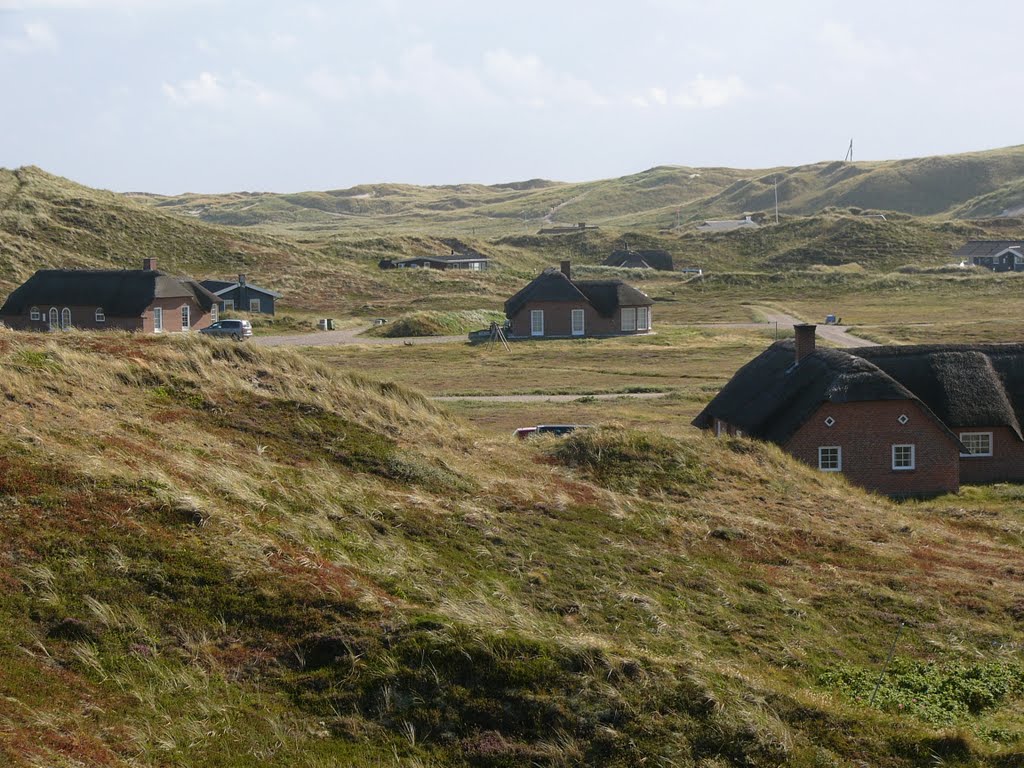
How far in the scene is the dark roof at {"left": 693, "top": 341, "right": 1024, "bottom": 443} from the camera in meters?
30.9

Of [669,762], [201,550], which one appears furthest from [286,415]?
[669,762]

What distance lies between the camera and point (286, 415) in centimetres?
2145

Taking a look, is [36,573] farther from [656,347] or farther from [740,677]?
[656,347]

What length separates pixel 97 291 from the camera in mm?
67938

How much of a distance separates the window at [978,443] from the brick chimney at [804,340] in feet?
16.4

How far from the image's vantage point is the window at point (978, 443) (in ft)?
108

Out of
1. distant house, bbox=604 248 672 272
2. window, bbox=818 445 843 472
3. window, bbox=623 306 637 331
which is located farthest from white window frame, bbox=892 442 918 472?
distant house, bbox=604 248 672 272

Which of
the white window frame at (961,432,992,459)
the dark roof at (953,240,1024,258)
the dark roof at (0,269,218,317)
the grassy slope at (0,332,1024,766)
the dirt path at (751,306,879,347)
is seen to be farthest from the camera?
the dark roof at (953,240,1024,258)

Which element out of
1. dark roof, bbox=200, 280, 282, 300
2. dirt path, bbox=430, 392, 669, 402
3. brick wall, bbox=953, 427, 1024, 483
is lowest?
brick wall, bbox=953, 427, 1024, 483

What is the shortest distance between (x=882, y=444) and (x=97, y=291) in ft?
167

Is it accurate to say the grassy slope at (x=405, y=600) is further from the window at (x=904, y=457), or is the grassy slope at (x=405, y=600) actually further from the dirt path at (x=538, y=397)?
the dirt path at (x=538, y=397)

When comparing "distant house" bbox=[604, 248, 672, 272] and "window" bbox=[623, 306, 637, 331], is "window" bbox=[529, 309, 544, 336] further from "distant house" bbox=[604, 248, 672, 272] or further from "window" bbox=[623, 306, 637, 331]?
"distant house" bbox=[604, 248, 672, 272]

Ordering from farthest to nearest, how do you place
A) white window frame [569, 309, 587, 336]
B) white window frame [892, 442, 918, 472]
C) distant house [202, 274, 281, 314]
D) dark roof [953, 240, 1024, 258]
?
1. dark roof [953, 240, 1024, 258]
2. distant house [202, 274, 281, 314]
3. white window frame [569, 309, 587, 336]
4. white window frame [892, 442, 918, 472]

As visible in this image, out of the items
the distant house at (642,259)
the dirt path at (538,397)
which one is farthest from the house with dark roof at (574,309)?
the distant house at (642,259)
